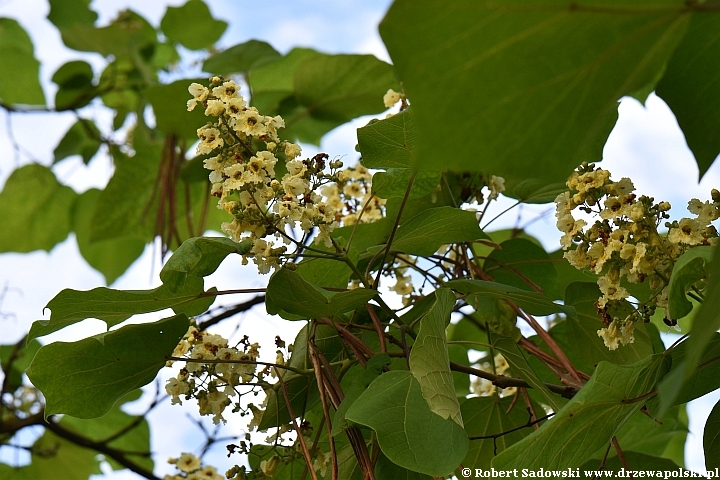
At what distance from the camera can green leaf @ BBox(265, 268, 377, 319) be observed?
698 millimetres

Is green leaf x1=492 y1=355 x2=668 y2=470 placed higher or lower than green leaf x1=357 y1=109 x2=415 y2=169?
lower

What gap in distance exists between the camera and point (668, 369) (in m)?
0.68

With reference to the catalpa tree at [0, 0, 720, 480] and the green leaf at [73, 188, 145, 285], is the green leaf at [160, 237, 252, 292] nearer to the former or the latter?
the catalpa tree at [0, 0, 720, 480]

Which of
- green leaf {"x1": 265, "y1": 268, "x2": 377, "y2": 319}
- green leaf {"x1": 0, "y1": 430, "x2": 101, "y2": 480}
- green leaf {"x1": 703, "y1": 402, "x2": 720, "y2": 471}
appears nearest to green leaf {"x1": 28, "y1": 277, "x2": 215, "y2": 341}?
green leaf {"x1": 265, "y1": 268, "x2": 377, "y2": 319}

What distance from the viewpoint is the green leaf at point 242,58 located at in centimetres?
148

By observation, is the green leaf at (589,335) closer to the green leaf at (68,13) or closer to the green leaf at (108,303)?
the green leaf at (108,303)

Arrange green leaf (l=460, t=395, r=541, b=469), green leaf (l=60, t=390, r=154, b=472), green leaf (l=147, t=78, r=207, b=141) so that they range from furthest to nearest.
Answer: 1. green leaf (l=60, t=390, r=154, b=472)
2. green leaf (l=147, t=78, r=207, b=141)
3. green leaf (l=460, t=395, r=541, b=469)

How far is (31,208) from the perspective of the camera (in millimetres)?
2051

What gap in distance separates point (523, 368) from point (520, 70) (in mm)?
396

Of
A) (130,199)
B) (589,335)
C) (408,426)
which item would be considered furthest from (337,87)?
(408,426)

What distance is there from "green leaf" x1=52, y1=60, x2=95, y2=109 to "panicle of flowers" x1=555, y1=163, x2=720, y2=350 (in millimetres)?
1481

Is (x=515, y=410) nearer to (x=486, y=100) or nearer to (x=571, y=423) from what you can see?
(x=571, y=423)

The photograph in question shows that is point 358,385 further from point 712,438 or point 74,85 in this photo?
point 74,85

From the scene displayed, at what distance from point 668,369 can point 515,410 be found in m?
0.35
